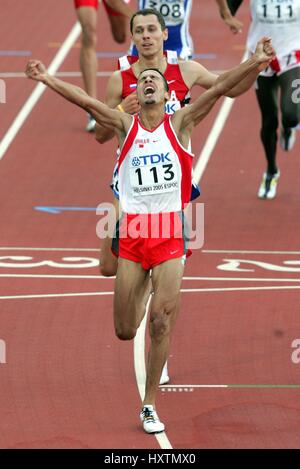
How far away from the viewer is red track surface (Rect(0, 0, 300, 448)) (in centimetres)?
1098

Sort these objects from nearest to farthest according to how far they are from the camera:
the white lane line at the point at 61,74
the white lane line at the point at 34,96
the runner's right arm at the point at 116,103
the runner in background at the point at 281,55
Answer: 1. the runner's right arm at the point at 116,103
2. the runner in background at the point at 281,55
3. the white lane line at the point at 34,96
4. the white lane line at the point at 61,74

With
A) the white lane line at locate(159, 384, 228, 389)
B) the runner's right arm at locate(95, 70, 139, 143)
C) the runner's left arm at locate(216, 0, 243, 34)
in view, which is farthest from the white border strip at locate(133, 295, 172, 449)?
the runner's left arm at locate(216, 0, 243, 34)

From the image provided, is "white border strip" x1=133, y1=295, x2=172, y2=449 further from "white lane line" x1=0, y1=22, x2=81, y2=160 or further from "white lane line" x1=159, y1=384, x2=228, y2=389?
"white lane line" x1=0, y1=22, x2=81, y2=160

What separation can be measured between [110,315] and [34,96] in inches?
341

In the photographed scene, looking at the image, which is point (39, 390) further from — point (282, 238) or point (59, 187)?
point (59, 187)

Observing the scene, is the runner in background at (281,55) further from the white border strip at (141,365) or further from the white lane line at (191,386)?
the white lane line at (191,386)

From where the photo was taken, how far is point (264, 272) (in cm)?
1502

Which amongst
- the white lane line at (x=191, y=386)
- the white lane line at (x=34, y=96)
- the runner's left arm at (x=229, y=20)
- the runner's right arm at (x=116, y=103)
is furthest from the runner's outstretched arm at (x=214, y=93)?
the white lane line at (x=34, y=96)

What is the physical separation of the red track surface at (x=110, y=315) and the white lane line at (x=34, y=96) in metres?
0.10

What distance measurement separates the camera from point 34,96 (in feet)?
71.8

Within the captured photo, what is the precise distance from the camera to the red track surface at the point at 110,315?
1098 cm

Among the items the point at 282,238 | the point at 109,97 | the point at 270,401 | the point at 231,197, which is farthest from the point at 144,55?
the point at 231,197

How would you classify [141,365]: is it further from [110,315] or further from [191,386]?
[110,315]

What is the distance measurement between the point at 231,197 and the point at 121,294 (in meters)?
6.71
